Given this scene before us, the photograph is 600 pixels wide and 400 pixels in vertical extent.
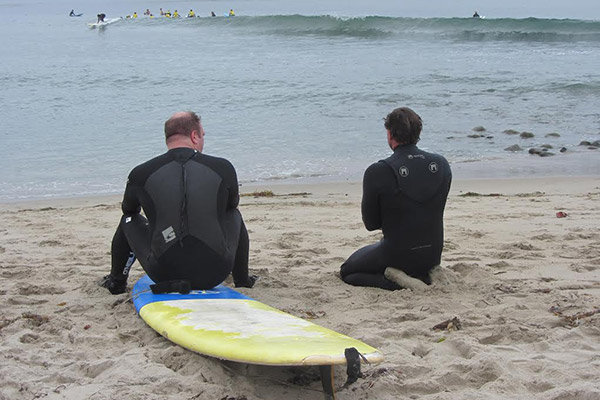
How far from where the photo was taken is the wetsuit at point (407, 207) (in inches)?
195

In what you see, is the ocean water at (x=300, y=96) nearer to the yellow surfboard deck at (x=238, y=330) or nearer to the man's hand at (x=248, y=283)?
the man's hand at (x=248, y=283)

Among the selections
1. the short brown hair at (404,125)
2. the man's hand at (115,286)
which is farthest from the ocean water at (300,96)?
the short brown hair at (404,125)

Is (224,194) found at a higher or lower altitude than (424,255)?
higher

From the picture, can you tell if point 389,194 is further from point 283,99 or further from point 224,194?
point 283,99

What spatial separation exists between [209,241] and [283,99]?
573 inches

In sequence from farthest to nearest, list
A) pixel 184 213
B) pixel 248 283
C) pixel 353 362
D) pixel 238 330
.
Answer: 1. pixel 248 283
2. pixel 184 213
3. pixel 238 330
4. pixel 353 362

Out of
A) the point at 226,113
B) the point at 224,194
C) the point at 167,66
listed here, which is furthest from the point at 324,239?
the point at 167,66

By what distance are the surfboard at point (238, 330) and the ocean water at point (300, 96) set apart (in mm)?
6552

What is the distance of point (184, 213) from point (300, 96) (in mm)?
14930

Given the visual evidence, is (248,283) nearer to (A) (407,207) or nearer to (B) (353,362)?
(A) (407,207)

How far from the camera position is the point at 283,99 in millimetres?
18859

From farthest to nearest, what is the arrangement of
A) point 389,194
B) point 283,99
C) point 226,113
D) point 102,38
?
1. point 102,38
2. point 283,99
3. point 226,113
4. point 389,194

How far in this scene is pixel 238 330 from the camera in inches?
147

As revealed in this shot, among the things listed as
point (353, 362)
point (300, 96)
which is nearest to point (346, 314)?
point (353, 362)
